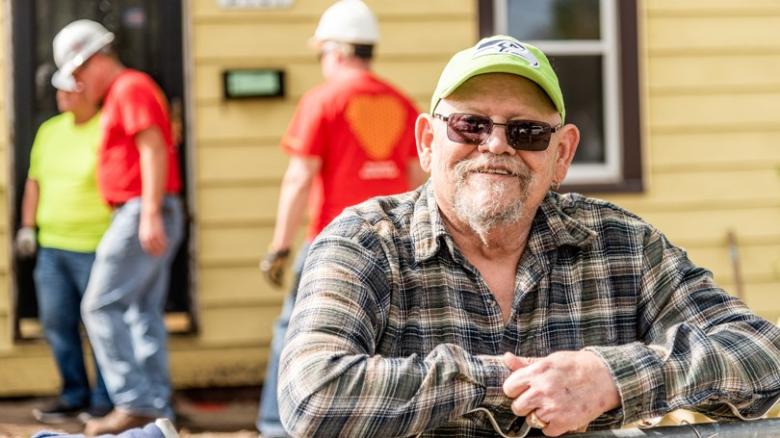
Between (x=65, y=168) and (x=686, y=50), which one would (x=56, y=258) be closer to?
(x=65, y=168)

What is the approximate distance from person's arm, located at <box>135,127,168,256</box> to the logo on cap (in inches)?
125

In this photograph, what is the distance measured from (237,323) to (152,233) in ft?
4.34

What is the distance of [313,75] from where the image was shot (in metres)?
6.66

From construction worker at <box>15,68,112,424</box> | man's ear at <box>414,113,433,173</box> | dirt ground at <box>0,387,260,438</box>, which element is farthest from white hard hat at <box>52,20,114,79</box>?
man's ear at <box>414,113,433,173</box>

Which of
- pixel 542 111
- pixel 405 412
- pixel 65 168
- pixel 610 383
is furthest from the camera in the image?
pixel 65 168

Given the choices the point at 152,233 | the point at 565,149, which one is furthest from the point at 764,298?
the point at 565,149

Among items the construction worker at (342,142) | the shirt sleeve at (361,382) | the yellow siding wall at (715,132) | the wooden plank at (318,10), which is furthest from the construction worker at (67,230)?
the shirt sleeve at (361,382)

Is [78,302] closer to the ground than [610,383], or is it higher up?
closer to the ground

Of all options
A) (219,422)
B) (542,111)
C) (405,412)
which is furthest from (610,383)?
(219,422)

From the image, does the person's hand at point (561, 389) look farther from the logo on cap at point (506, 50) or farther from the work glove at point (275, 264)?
the work glove at point (275, 264)

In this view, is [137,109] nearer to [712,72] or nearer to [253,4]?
[253,4]

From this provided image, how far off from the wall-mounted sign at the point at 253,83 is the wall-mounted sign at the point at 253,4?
1.07 ft

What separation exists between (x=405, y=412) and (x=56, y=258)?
4.14 meters

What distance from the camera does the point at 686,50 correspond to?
7.09 metres
